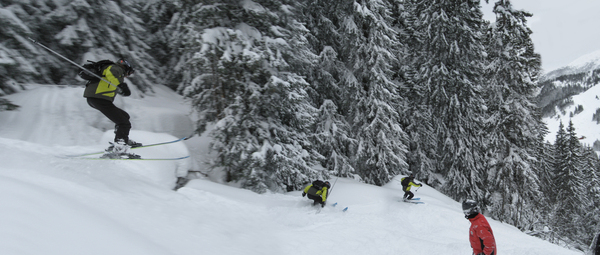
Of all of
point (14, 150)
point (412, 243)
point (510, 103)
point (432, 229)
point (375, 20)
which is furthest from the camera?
point (510, 103)

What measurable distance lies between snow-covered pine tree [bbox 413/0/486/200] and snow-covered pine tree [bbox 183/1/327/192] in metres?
10.8

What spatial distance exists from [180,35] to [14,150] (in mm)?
5391

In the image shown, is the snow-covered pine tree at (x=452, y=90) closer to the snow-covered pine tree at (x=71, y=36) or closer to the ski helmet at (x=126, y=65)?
the snow-covered pine tree at (x=71, y=36)

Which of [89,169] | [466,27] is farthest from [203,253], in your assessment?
[466,27]

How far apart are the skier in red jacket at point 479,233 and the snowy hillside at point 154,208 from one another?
219cm

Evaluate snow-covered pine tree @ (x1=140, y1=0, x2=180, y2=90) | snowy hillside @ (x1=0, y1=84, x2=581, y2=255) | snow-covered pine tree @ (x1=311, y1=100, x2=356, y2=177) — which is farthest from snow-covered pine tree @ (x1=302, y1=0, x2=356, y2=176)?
snow-covered pine tree @ (x1=140, y1=0, x2=180, y2=90)

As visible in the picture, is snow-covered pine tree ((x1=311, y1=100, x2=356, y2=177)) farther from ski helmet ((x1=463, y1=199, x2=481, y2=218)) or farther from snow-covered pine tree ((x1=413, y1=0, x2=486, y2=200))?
ski helmet ((x1=463, y1=199, x2=481, y2=218))

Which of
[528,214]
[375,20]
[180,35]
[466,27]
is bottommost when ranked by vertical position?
[528,214]

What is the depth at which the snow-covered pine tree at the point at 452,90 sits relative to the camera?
1653 cm

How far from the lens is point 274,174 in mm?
9000

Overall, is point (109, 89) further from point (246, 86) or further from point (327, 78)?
point (327, 78)

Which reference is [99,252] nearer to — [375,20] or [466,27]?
[375,20]

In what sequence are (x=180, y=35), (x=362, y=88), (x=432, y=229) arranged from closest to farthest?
(x=432, y=229) → (x=180, y=35) → (x=362, y=88)

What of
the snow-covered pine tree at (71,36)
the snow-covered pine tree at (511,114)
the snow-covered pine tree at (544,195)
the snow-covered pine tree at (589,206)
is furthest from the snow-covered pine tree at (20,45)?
the snow-covered pine tree at (589,206)
